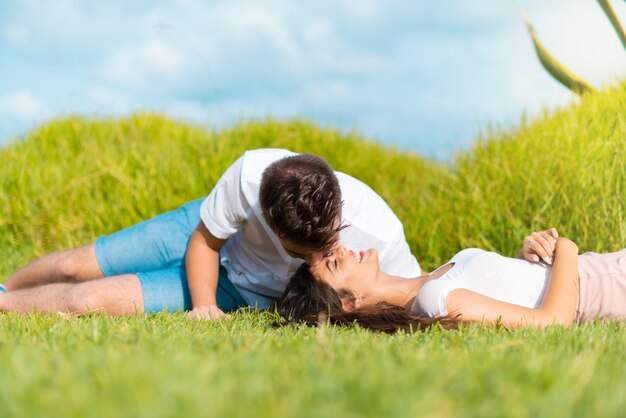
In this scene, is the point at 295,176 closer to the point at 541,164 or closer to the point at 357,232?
the point at 357,232

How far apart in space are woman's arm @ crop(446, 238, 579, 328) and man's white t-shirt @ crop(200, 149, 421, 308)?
0.64m

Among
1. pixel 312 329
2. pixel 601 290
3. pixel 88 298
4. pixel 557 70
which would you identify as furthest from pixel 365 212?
pixel 557 70

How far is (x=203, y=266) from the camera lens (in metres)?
3.63

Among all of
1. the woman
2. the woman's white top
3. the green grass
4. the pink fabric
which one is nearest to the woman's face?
the woman

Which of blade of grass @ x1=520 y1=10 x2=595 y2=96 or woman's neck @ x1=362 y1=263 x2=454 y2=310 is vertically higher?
blade of grass @ x1=520 y1=10 x2=595 y2=96

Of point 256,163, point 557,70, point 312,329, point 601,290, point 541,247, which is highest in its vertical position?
point 557,70

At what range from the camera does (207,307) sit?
3.54 m

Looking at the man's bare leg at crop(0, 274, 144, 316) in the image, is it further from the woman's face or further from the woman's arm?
the woman's arm

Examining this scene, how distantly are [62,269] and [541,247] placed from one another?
2.82 meters

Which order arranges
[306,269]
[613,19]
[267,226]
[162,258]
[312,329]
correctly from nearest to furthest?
[312,329] < [306,269] < [267,226] < [162,258] < [613,19]

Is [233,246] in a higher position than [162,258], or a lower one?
higher

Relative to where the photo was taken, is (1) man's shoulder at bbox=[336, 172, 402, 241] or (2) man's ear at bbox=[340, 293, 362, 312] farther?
(1) man's shoulder at bbox=[336, 172, 402, 241]

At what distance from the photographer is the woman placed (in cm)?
294

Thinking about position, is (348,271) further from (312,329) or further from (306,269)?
(312,329)
